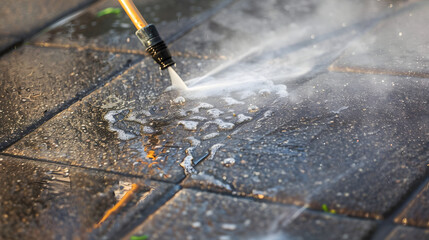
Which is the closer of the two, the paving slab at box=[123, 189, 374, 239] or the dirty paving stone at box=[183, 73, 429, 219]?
the paving slab at box=[123, 189, 374, 239]

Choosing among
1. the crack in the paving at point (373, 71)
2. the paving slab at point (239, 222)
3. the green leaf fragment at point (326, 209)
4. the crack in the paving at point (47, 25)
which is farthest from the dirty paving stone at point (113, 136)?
the crack in the paving at point (47, 25)

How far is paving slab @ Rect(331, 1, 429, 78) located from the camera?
228 cm

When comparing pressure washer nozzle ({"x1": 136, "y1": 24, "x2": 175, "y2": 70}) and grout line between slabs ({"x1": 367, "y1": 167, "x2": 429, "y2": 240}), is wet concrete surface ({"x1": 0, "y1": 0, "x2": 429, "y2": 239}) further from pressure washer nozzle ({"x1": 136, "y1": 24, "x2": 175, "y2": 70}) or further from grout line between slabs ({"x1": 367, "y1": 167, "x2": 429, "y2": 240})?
pressure washer nozzle ({"x1": 136, "y1": 24, "x2": 175, "y2": 70})

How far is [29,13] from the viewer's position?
3.52m

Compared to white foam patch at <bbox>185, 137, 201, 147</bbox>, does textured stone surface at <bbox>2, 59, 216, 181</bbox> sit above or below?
above

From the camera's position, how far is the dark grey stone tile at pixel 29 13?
3.27 metres

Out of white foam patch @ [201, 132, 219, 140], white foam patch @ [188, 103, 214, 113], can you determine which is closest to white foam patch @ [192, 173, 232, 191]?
white foam patch @ [201, 132, 219, 140]

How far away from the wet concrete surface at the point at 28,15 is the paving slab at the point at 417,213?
2.55m

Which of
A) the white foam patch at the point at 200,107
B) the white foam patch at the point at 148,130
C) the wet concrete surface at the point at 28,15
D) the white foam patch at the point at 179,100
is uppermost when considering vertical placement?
the wet concrete surface at the point at 28,15

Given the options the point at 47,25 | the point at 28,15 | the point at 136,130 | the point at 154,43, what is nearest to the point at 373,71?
the point at 154,43

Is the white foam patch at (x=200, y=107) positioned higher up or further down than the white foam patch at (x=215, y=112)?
higher up

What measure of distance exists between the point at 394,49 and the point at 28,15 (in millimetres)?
2525

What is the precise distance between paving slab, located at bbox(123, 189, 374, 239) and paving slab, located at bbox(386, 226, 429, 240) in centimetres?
6

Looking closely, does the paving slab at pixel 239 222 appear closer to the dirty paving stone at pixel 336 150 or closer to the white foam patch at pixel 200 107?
the dirty paving stone at pixel 336 150
